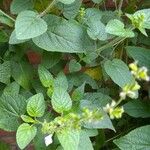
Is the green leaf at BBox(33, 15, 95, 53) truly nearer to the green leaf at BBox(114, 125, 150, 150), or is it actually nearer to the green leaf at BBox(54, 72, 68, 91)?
the green leaf at BBox(54, 72, 68, 91)

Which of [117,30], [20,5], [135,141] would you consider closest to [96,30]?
[117,30]

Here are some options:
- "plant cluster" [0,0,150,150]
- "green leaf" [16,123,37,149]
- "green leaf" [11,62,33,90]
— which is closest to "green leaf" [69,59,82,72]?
"plant cluster" [0,0,150,150]

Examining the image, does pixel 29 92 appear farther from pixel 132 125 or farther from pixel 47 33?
pixel 132 125

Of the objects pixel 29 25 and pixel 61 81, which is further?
pixel 61 81

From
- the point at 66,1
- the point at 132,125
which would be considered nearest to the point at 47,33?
the point at 66,1

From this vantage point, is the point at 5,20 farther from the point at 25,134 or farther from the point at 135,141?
the point at 135,141
